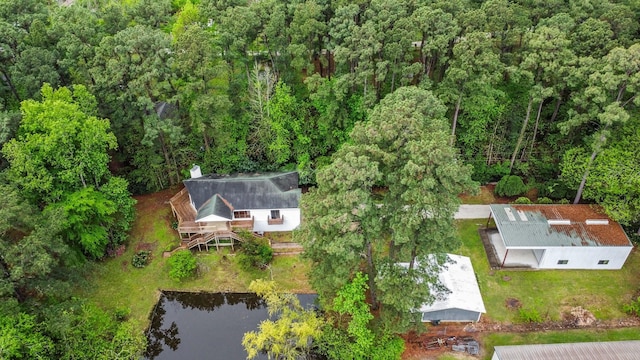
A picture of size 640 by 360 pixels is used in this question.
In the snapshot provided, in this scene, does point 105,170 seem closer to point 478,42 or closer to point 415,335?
point 415,335

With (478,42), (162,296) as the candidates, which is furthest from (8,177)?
(478,42)

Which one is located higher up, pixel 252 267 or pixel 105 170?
pixel 105 170

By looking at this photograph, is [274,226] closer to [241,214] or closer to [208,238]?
[241,214]

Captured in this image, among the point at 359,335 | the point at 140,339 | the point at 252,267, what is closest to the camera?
the point at 359,335

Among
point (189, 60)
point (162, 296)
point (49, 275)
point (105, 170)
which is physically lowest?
point (162, 296)

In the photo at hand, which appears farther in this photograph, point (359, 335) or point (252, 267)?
point (252, 267)

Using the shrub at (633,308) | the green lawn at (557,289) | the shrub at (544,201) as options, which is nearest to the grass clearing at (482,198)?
the shrub at (544,201)

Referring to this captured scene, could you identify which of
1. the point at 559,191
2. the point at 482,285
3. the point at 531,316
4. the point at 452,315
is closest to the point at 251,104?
the point at 452,315

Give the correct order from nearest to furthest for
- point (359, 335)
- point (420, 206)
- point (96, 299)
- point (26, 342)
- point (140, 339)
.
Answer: point (420, 206), point (26, 342), point (359, 335), point (140, 339), point (96, 299)
